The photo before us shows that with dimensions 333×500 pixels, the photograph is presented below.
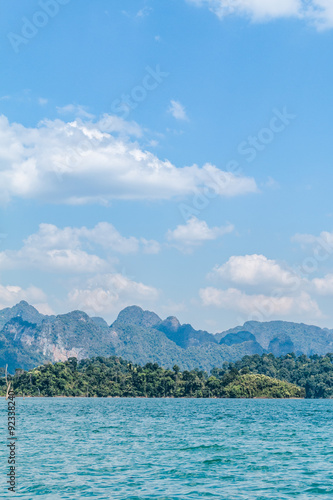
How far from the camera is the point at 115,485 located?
108 feet

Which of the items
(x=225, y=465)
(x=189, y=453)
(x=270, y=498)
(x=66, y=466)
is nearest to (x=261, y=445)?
(x=189, y=453)

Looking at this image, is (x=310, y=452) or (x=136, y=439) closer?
(x=310, y=452)

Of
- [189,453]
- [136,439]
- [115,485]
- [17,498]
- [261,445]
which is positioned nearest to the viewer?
[17,498]

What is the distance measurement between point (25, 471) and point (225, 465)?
14038 millimetres

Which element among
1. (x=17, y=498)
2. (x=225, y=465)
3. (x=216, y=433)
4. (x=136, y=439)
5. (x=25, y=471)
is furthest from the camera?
(x=216, y=433)

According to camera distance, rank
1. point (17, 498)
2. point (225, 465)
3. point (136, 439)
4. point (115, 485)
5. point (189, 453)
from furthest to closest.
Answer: point (136, 439) → point (189, 453) → point (225, 465) → point (115, 485) → point (17, 498)

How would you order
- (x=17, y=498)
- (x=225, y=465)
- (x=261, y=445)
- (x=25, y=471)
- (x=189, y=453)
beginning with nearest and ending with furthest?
(x=17, y=498) < (x=25, y=471) < (x=225, y=465) < (x=189, y=453) < (x=261, y=445)

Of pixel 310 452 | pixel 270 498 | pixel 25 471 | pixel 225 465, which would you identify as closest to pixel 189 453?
pixel 225 465

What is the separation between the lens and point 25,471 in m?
37.8

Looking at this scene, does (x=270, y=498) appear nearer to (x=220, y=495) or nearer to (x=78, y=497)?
(x=220, y=495)

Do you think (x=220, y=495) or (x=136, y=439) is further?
(x=136, y=439)

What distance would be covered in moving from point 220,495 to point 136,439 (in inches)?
1185

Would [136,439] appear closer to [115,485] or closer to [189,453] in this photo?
[189,453]

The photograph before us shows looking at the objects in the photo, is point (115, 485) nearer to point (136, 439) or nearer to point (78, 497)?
Answer: point (78, 497)
